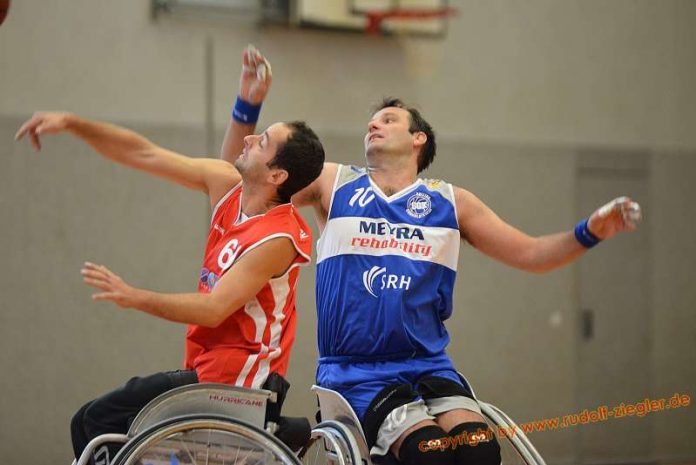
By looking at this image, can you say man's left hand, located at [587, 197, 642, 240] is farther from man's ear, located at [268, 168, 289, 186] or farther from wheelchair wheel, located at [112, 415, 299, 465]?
wheelchair wheel, located at [112, 415, 299, 465]

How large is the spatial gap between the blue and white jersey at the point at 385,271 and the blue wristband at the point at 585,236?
1.53 ft

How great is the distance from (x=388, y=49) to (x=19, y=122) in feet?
7.94

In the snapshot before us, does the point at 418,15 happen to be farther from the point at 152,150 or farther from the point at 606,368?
the point at 152,150

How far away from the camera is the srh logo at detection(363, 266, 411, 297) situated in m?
2.97

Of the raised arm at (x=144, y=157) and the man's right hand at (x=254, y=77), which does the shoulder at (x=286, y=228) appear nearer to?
the raised arm at (x=144, y=157)

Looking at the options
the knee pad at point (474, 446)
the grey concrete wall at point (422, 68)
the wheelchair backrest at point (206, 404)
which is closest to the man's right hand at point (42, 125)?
the wheelchair backrest at point (206, 404)

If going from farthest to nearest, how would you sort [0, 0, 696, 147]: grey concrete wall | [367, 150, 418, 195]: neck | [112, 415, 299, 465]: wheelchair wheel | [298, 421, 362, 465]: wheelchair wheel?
1. [0, 0, 696, 147]: grey concrete wall
2. [367, 150, 418, 195]: neck
3. [298, 421, 362, 465]: wheelchair wheel
4. [112, 415, 299, 465]: wheelchair wheel

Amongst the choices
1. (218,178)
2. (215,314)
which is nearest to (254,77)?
(218,178)

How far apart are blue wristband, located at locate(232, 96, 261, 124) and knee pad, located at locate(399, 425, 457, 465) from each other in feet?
3.90

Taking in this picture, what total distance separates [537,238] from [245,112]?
1.07 metres

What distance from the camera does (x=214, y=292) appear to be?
2533 mm

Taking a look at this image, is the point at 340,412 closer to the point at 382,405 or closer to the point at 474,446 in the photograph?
the point at 382,405

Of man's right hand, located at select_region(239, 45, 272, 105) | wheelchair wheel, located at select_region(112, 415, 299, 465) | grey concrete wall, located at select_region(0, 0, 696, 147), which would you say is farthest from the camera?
grey concrete wall, located at select_region(0, 0, 696, 147)

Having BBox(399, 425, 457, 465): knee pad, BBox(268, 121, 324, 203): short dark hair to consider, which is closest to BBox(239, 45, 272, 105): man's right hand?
BBox(268, 121, 324, 203): short dark hair
